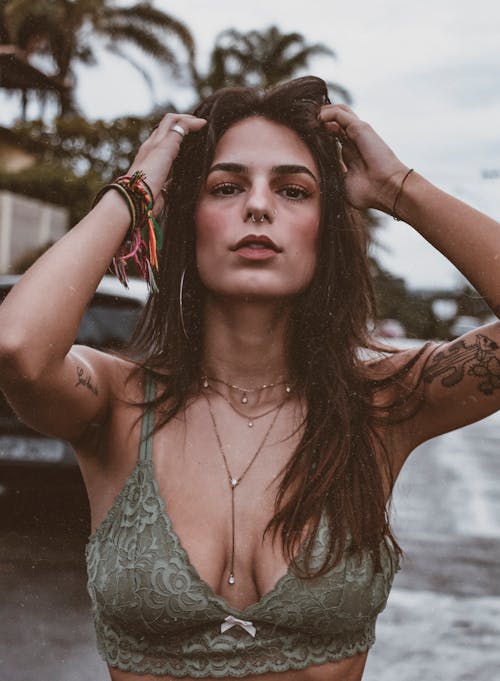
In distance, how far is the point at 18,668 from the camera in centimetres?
418

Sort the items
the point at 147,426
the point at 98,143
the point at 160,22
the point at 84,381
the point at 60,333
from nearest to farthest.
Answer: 1. the point at 60,333
2. the point at 84,381
3. the point at 147,426
4. the point at 98,143
5. the point at 160,22

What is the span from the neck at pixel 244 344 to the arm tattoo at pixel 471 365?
352 mm

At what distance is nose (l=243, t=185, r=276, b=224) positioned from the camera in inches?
80.4

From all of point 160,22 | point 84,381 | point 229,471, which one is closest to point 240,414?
point 229,471

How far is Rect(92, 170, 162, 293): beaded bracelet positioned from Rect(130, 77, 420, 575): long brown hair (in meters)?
0.12

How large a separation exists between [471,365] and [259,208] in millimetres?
562

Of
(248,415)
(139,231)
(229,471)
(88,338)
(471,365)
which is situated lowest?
(229,471)

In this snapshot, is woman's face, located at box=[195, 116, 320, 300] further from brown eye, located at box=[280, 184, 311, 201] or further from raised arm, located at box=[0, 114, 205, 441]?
raised arm, located at box=[0, 114, 205, 441]

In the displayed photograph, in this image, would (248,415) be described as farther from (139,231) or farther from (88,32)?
(88,32)

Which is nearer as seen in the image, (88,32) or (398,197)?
(398,197)

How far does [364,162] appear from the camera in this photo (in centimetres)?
224

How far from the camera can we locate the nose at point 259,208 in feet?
6.70

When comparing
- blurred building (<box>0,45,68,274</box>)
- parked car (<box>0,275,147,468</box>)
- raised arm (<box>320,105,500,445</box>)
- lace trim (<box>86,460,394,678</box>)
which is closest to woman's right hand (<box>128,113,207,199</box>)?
raised arm (<box>320,105,500,445</box>)

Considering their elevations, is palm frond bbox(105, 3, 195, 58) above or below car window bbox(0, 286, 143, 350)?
above
